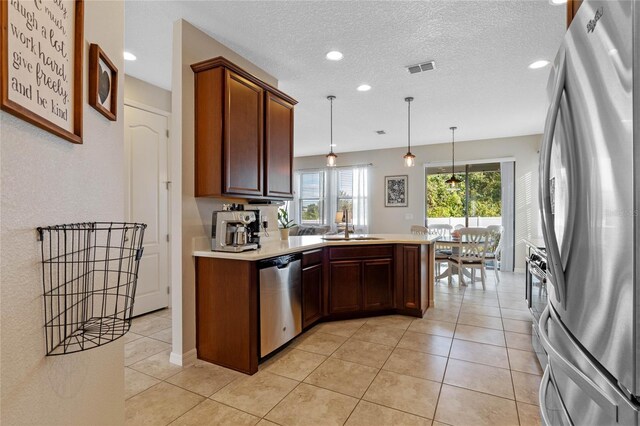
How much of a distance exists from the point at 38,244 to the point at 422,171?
7.23 metres

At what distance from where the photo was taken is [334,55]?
10.2 ft

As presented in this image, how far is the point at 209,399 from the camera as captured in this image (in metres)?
2.02

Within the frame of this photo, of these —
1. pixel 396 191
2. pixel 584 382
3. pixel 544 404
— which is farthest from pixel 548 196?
pixel 396 191

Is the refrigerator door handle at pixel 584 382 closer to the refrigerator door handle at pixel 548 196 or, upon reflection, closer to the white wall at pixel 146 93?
the refrigerator door handle at pixel 548 196

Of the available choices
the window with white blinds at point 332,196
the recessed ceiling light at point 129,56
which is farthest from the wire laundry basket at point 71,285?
the window with white blinds at point 332,196

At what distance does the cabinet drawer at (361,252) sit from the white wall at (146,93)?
9.15 ft

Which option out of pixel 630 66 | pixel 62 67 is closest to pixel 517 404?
pixel 630 66

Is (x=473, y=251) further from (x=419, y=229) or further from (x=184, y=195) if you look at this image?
(x=184, y=195)

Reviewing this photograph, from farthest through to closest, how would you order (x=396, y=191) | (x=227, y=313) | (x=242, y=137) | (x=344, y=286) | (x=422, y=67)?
(x=396, y=191)
(x=344, y=286)
(x=422, y=67)
(x=242, y=137)
(x=227, y=313)

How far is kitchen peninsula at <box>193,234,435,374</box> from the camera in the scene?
7.73ft

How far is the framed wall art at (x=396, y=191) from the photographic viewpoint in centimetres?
742

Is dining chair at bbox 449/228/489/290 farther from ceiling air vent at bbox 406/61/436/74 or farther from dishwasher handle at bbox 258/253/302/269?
dishwasher handle at bbox 258/253/302/269

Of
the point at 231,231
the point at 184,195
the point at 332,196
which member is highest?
the point at 332,196

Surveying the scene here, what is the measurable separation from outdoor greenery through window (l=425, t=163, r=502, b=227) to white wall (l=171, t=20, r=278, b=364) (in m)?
5.88
